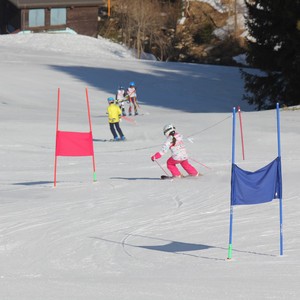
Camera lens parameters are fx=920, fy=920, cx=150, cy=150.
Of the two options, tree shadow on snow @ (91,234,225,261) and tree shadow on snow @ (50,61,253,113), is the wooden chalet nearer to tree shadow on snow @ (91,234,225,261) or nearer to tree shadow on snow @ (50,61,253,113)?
tree shadow on snow @ (50,61,253,113)

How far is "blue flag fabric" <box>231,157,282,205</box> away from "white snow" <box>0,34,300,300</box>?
726mm

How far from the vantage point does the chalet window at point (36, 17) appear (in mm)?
62978

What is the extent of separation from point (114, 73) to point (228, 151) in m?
25.2

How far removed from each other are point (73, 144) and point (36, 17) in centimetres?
4609

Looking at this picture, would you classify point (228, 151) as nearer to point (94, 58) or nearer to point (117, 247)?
point (117, 247)

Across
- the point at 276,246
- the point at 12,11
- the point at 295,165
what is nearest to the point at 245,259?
the point at 276,246

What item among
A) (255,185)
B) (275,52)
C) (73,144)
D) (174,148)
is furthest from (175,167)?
(275,52)

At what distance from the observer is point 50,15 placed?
63938mm

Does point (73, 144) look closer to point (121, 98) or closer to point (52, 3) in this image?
point (121, 98)

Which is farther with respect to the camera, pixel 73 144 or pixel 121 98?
pixel 121 98

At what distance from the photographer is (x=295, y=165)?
815 inches

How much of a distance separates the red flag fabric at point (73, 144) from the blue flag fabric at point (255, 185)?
7.50 meters

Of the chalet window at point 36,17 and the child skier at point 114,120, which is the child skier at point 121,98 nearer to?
the child skier at point 114,120

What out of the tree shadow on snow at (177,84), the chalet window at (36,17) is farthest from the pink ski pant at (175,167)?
Result: the chalet window at (36,17)
